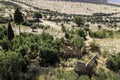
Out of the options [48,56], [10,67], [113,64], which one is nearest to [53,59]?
[48,56]

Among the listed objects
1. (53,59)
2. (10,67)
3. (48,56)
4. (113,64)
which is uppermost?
(10,67)

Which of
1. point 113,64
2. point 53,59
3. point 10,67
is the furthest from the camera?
point 53,59

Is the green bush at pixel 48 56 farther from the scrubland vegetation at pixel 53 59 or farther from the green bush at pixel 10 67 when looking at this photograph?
the green bush at pixel 10 67

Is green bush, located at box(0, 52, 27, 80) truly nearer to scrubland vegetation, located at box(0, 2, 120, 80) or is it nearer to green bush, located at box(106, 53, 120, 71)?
scrubland vegetation, located at box(0, 2, 120, 80)

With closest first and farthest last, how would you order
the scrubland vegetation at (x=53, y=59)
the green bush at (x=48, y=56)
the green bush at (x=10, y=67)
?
the green bush at (x=10, y=67) < the scrubland vegetation at (x=53, y=59) < the green bush at (x=48, y=56)

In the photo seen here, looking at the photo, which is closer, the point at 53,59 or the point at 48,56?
the point at 48,56

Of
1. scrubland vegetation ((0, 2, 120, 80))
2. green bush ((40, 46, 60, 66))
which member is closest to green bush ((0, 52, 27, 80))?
scrubland vegetation ((0, 2, 120, 80))

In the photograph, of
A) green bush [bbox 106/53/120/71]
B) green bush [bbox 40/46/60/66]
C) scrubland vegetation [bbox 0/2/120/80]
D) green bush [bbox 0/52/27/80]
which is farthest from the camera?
green bush [bbox 40/46/60/66]

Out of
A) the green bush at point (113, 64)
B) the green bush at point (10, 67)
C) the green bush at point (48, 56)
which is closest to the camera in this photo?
the green bush at point (10, 67)

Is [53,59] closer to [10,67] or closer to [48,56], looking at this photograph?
[48,56]

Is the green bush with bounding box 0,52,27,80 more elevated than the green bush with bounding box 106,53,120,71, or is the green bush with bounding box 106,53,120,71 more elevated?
the green bush with bounding box 0,52,27,80

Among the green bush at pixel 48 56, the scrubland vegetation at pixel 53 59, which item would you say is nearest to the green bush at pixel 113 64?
the scrubland vegetation at pixel 53 59

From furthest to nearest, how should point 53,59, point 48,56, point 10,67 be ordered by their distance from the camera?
point 53,59 → point 48,56 → point 10,67

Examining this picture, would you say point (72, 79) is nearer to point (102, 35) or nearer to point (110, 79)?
point (110, 79)
